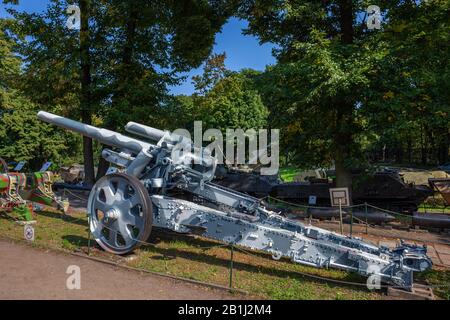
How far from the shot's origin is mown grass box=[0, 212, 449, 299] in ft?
19.7

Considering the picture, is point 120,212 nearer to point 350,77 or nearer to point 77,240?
point 77,240

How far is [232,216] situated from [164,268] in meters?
1.43

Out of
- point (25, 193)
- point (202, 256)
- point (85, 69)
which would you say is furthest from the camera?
point (85, 69)

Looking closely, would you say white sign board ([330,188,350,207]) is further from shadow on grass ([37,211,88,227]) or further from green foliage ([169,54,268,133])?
green foliage ([169,54,268,133])

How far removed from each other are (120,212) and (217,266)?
1959mm

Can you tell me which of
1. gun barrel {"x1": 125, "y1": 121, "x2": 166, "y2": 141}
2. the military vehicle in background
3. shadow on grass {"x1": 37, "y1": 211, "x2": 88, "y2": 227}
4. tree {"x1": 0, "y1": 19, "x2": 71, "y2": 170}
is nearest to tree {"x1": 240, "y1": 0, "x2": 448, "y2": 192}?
the military vehicle in background

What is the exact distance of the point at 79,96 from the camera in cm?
1608

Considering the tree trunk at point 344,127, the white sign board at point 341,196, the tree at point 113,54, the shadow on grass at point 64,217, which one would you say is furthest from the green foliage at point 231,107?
the white sign board at point 341,196

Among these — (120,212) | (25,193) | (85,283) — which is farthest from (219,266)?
(25,193)

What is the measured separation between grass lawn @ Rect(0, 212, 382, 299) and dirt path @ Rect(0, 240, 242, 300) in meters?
0.40

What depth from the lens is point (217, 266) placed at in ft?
23.6

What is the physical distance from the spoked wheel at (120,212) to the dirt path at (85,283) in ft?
1.83

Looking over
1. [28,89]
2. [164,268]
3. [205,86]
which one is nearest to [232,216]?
[164,268]

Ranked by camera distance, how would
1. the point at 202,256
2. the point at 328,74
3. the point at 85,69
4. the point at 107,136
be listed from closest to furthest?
1. the point at 202,256
2. the point at 107,136
3. the point at 328,74
4. the point at 85,69
